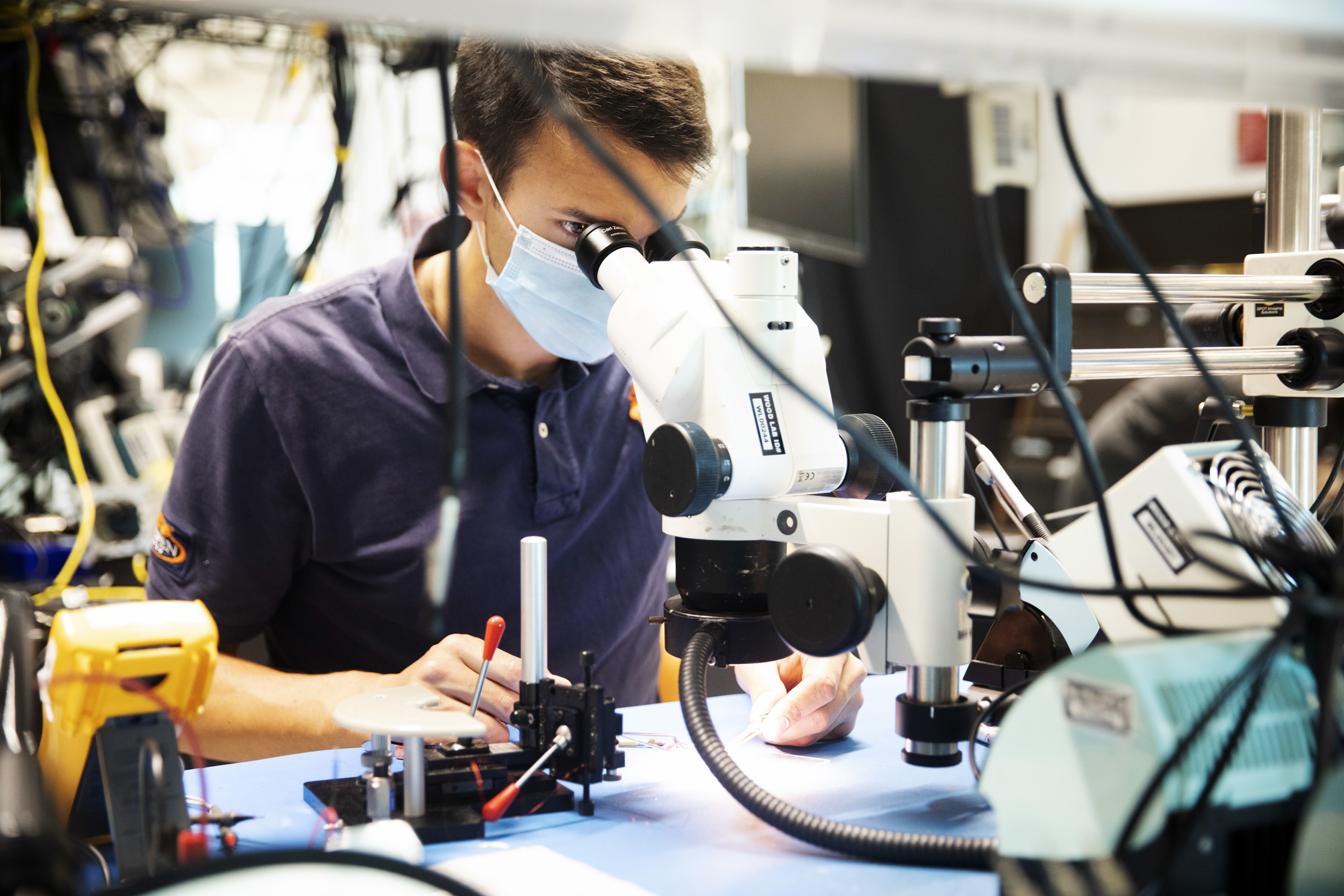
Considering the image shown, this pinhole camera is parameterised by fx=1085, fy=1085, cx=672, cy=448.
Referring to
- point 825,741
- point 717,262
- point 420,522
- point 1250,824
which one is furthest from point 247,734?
point 1250,824

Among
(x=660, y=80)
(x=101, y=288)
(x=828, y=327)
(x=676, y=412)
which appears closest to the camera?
(x=676, y=412)

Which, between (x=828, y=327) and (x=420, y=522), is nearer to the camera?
(x=420, y=522)

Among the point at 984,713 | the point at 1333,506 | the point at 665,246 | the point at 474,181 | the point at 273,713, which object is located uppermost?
the point at 474,181

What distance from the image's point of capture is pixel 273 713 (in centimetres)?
116

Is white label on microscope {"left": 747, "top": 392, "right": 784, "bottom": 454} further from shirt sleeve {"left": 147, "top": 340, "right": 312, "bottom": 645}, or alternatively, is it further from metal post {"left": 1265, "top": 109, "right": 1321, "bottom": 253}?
shirt sleeve {"left": 147, "top": 340, "right": 312, "bottom": 645}

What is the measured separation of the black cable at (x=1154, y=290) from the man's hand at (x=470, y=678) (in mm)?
543

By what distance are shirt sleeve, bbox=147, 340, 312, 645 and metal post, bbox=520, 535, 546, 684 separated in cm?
54

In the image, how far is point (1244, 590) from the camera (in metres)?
0.55

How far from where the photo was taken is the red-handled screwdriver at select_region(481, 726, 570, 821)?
0.79 metres

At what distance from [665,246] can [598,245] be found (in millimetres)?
60

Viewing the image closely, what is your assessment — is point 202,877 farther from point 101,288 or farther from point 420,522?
point 101,288

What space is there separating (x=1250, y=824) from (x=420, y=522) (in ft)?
3.29

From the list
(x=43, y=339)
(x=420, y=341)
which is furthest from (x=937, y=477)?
(x=43, y=339)

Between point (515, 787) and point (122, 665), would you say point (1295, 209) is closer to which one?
point (515, 787)
